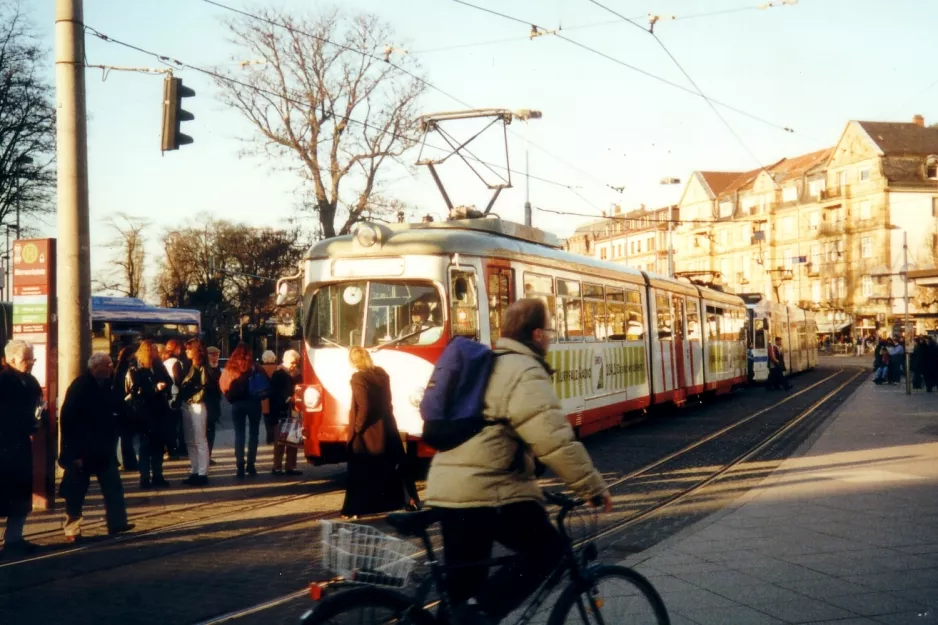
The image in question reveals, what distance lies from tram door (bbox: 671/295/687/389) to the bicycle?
1932 centimetres

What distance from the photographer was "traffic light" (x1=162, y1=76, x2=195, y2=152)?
13.0m

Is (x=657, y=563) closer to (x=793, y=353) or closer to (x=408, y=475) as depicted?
(x=408, y=475)

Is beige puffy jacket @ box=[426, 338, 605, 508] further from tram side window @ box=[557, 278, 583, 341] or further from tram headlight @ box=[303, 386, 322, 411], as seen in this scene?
tram side window @ box=[557, 278, 583, 341]

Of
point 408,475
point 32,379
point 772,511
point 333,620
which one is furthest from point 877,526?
point 32,379

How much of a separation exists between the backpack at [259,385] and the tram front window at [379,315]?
1.66m

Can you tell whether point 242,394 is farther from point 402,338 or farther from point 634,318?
point 634,318

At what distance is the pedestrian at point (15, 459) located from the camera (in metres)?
8.73

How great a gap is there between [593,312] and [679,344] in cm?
698

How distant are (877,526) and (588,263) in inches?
359

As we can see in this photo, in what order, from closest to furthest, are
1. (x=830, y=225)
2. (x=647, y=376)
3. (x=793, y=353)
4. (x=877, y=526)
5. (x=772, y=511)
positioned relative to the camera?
(x=877, y=526) < (x=772, y=511) < (x=647, y=376) < (x=793, y=353) < (x=830, y=225)

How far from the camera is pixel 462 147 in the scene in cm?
1858

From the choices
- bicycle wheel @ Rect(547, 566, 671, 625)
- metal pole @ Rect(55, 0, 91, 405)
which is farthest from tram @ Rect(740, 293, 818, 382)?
bicycle wheel @ Rect(547, 566, 671, 625)

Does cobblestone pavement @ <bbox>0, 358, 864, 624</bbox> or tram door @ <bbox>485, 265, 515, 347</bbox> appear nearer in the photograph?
cobblestone pavement @ <bbox>0, 358, 864, 624</bbox>

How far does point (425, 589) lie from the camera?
4199 mm
